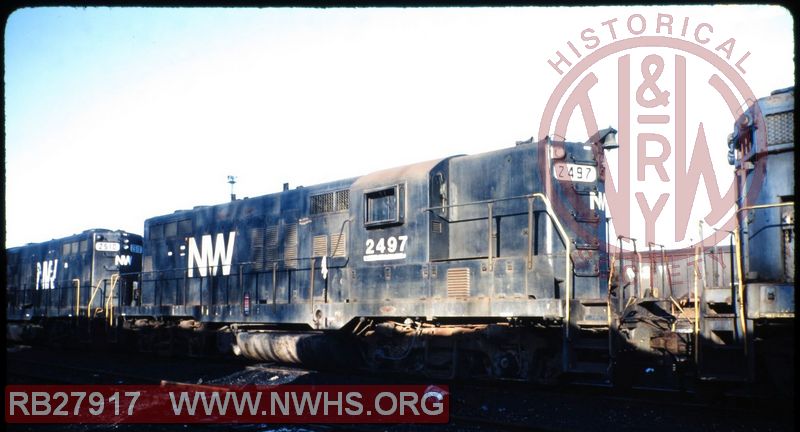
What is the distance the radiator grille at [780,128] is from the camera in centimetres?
774

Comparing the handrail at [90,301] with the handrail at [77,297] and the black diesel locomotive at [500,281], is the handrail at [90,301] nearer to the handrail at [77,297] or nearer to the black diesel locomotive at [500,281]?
the handrail at [77,297]

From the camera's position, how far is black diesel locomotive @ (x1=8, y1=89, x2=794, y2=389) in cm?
777

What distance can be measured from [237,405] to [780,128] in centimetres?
792

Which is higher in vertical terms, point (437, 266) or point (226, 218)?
point (226, 218)

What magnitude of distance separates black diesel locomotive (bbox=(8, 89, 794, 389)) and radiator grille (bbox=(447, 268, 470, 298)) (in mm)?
17

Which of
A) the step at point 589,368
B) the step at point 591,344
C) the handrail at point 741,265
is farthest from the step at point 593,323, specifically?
the handrail at point 741,265

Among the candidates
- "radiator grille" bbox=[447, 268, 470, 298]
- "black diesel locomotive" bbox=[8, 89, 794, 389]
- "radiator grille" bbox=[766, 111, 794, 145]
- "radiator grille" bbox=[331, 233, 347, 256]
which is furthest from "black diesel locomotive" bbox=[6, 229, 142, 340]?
"radiator grille" bbox=[766, 111, 794, 145]

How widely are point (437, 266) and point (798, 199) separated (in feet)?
22.5

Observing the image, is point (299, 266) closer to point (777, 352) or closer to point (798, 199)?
point (777, 352)

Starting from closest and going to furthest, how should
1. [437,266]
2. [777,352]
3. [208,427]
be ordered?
[777,352], [208,427], [437,266]

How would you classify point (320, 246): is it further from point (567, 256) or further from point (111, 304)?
point (111, 304)

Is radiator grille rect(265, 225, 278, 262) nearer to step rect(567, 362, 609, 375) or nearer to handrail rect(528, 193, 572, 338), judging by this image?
handrail rect(528, 193, 572, 338)

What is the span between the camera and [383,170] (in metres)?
12.2

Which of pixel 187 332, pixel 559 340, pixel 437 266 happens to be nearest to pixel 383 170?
pixel 437 266
